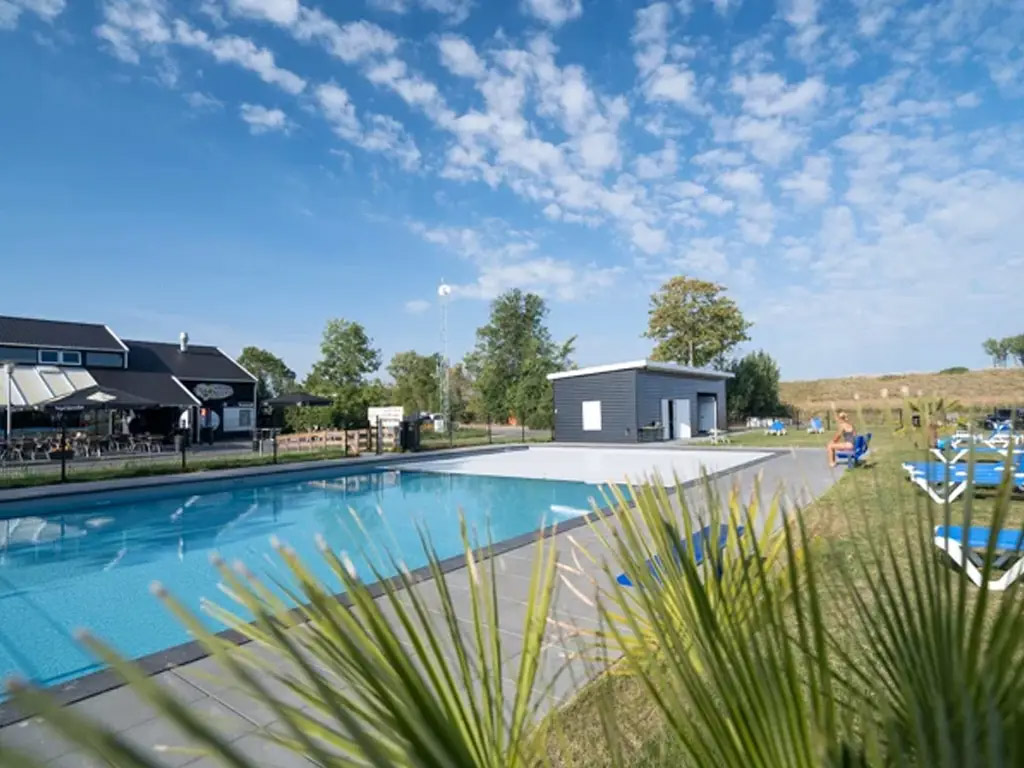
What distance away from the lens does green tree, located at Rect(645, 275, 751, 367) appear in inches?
1554

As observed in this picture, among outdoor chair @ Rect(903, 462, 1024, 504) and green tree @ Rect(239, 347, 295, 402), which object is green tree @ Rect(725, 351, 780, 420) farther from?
outdoor chair @ Rect(903, 462, 1024, 504)

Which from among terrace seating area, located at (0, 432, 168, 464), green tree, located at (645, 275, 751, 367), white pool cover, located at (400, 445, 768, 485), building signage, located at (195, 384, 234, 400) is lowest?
white pool cover, located at (400, 445, 768, 485)

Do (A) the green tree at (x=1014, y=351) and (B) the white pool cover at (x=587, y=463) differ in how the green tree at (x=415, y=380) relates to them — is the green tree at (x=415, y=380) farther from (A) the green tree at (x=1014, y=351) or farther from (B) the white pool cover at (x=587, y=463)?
(A) the green tree at (x=1014, y=351)

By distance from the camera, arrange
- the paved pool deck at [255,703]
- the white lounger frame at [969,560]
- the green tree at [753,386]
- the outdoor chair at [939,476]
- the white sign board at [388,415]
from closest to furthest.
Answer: the white lounger frame at [969,560] < the outdoor chair at [939,476] < the paved pool deck at [255,703] < the white sign board at [388,415] < the green tree at [753,386]

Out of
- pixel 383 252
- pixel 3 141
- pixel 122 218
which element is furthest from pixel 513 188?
pixel 3 141

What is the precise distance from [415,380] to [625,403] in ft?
75.8

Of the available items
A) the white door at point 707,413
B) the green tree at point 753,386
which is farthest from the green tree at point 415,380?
the green tree at point 753,386

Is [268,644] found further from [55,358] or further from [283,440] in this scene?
[55,358]

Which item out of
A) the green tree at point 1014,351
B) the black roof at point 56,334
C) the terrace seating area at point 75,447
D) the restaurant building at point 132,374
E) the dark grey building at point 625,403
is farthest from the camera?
the dark grey building at point 625,403

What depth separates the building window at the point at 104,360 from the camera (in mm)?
25922

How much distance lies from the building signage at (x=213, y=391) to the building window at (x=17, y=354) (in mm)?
6382

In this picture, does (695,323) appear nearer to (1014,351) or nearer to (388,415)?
(388,415)

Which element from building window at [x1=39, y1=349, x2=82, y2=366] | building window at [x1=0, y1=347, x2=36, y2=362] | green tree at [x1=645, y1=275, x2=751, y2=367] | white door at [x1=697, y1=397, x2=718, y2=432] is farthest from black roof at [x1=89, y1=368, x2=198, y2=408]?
green tree at [x1=645, y1=275, x2=751, y2=367]

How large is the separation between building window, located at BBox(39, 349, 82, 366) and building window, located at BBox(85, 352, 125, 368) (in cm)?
42
